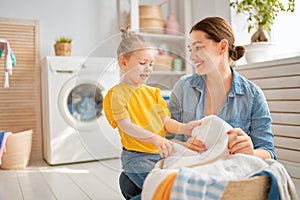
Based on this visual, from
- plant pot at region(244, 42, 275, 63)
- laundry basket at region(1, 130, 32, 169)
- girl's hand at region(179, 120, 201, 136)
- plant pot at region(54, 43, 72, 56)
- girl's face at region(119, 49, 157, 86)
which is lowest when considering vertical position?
laundry basket at region(1, 130, 32, 169)

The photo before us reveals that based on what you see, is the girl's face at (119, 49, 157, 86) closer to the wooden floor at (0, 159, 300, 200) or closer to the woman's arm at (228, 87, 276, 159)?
the woman's arm at (228, 87, 276, 159)

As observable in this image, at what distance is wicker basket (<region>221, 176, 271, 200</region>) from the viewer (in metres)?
0.81

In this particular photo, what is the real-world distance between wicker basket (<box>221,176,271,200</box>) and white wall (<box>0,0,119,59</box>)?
2853 mm

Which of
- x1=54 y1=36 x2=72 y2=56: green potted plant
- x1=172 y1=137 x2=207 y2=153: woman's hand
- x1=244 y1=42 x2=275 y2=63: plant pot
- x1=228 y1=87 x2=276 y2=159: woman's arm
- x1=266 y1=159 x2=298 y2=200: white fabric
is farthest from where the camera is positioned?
x1=54 y1=36 x2=72 y2=56: green potted plant

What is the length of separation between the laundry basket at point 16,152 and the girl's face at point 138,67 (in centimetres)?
213

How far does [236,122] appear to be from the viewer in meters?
1.28

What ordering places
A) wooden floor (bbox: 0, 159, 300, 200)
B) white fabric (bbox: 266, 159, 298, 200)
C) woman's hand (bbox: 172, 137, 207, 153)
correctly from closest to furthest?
white fabric (bbox: 266, 159, 298, 200) < woman's hand (bbox: 172, 137, 207, 153) < wooden floor (bbox: 0, 159, 300, 200)

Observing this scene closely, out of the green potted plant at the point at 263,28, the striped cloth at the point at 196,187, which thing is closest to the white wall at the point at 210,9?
the green potted plant at the point at 263,28

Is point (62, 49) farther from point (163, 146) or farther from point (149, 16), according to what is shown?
point (163, 146)

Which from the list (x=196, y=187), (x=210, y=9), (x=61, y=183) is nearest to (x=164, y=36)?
(x=196, y=187)

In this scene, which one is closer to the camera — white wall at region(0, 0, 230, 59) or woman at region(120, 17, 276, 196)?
woman at region(120, 17, 276, 196)

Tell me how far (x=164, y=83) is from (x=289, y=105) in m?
1.49

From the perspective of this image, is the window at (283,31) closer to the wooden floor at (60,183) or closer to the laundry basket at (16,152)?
the wooden floor at (60,183)

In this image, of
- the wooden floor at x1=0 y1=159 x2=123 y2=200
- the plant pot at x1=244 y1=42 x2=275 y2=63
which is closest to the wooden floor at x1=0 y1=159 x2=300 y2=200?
the wooden floor at x1=0 y1=159 x2=123 y2=200
